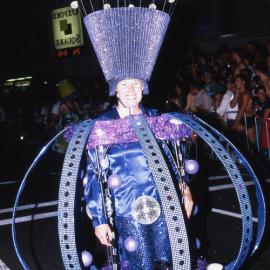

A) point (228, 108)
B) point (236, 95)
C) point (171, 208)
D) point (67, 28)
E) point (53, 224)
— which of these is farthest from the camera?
point (67, 28)

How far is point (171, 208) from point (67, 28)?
17008 mm

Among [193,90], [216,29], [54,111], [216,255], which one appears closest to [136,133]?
[216,255]

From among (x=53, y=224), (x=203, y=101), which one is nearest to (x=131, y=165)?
(x=53, y=224)

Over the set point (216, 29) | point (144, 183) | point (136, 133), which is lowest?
point (144, 183)

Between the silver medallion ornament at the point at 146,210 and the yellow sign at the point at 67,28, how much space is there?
50.7 feet

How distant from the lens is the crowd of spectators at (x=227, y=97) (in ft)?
29.1

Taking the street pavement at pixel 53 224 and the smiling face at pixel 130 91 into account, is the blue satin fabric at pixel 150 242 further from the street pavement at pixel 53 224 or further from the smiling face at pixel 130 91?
the street pavement at pixel 53 224

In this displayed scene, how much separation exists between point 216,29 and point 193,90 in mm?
7169

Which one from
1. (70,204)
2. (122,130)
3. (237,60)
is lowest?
(70,204)

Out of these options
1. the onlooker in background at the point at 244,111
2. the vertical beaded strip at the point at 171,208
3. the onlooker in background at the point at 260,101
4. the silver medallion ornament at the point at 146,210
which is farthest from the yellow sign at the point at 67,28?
the vertical beaded strip at the point at 171,208

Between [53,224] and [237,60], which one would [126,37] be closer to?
[53,224]

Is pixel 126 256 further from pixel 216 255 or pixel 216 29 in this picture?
pixel 216 29

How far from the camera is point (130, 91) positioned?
3.38 metres

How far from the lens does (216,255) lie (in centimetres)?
514
